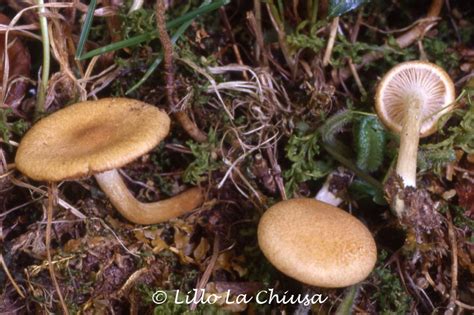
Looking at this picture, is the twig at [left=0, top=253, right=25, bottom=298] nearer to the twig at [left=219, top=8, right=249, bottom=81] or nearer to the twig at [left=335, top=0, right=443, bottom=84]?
the twig at [left=219, top=8, right=249, bottom=81]

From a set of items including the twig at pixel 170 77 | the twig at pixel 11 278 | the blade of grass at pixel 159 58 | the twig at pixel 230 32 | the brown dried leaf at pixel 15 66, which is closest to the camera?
the twig at pixel 170 77

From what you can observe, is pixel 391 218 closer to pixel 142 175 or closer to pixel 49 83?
pixel 142 175

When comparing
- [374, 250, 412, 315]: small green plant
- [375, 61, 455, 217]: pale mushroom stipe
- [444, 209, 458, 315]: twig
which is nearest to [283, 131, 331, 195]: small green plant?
[375, 61, 455, 217]: pale mushroom stipe

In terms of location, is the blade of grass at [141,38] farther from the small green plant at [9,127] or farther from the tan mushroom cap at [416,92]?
the tan mushroom cap at [416,92]

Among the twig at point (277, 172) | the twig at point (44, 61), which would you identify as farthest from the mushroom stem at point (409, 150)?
the twig at point (44, 61)

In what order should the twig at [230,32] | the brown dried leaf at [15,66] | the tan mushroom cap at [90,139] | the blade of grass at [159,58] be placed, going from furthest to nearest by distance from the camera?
the twig at [230,32]
the brown dried leaf at [15,66]
the blade of grass at [159,58]
the tan mushroom cap at [90,139]

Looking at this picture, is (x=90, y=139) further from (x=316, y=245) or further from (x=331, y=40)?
(x=331, y=40)

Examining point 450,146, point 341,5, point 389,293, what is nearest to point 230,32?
point 341,5
